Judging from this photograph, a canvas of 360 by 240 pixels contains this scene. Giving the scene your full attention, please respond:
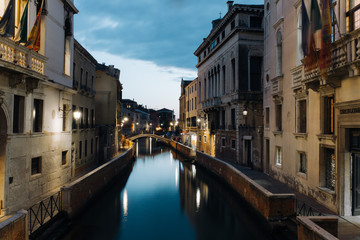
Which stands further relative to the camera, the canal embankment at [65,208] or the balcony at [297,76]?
the balcony at [297,76]

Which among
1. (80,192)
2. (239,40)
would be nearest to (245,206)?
(80,192)

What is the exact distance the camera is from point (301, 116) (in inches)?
510

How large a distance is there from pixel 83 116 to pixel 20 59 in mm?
10759

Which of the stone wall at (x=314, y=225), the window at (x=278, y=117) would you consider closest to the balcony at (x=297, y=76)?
the window at (x=278, y=117)

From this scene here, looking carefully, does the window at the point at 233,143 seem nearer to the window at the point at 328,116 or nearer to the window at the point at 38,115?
the window at the point at 328,116

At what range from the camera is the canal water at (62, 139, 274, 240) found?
36.4ft

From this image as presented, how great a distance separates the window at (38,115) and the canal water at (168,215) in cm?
427

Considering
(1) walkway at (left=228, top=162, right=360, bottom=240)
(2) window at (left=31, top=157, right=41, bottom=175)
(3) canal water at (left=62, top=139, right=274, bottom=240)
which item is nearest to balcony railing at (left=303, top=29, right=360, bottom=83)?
(1) walkway at (left=228, top=162, right=360, bottom=240)

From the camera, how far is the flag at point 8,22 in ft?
28.5

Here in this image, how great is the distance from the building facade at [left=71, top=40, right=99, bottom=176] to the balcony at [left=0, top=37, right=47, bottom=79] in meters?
5.86

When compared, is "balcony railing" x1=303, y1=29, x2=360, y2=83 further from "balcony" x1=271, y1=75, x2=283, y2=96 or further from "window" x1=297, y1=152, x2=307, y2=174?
"balcony" x1=271, y1=75, x2=283, y2=96

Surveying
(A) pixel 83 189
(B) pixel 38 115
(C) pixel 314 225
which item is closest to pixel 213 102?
(A) pixel 83 189

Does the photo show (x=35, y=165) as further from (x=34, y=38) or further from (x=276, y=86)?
(x=276, y=86)

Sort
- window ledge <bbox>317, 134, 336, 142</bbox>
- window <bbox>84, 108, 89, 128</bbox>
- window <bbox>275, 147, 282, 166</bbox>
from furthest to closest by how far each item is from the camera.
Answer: window <bbox>84, 108, 89, 128</bbox>
window <bbox>275, 147, 282, 166</bbox>
window ledge <bbox>317, 134, 336, 142</bbox>
